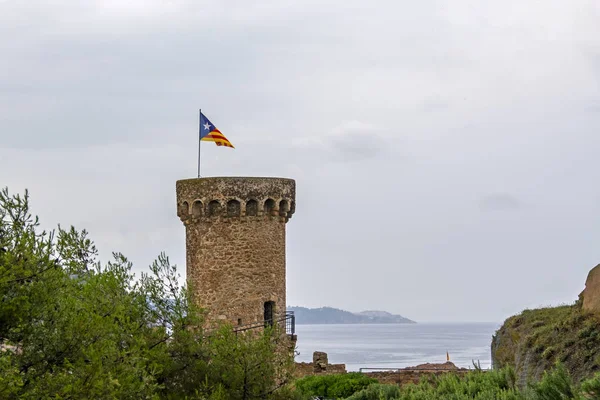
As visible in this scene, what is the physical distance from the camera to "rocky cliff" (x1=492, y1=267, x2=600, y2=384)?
53.8ft

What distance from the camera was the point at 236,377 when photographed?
16.7 m

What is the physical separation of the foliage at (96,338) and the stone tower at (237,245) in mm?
4004

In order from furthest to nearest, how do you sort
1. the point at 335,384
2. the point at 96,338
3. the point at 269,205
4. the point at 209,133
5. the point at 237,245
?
the point at 335,384 < the point at 209,133 < the point at 269,205 < the point at 237,245 < the point at 96,338

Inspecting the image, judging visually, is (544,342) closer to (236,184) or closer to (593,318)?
(593,318)


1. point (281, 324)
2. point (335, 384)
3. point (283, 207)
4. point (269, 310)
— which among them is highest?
point (283, 207)

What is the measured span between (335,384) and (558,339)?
33.9ft

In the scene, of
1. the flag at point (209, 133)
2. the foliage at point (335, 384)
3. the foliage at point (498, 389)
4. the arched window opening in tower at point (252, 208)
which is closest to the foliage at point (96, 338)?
the foliage at point (498, 389)

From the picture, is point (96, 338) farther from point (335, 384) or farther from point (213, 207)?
point (335, 384)

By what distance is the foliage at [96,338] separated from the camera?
37.0 ft

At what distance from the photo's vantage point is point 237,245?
21953 millimetres

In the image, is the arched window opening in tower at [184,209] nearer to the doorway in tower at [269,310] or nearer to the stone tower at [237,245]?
the stone tower at [237,245]

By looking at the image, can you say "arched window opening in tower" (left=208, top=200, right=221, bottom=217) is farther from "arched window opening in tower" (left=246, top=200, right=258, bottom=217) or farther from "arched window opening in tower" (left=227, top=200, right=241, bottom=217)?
"arched window opening in tower" (left=246, top=200, right=258, bottom=217)

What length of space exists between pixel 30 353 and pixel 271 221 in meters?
11.3

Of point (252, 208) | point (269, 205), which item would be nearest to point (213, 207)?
point (252, 208)
